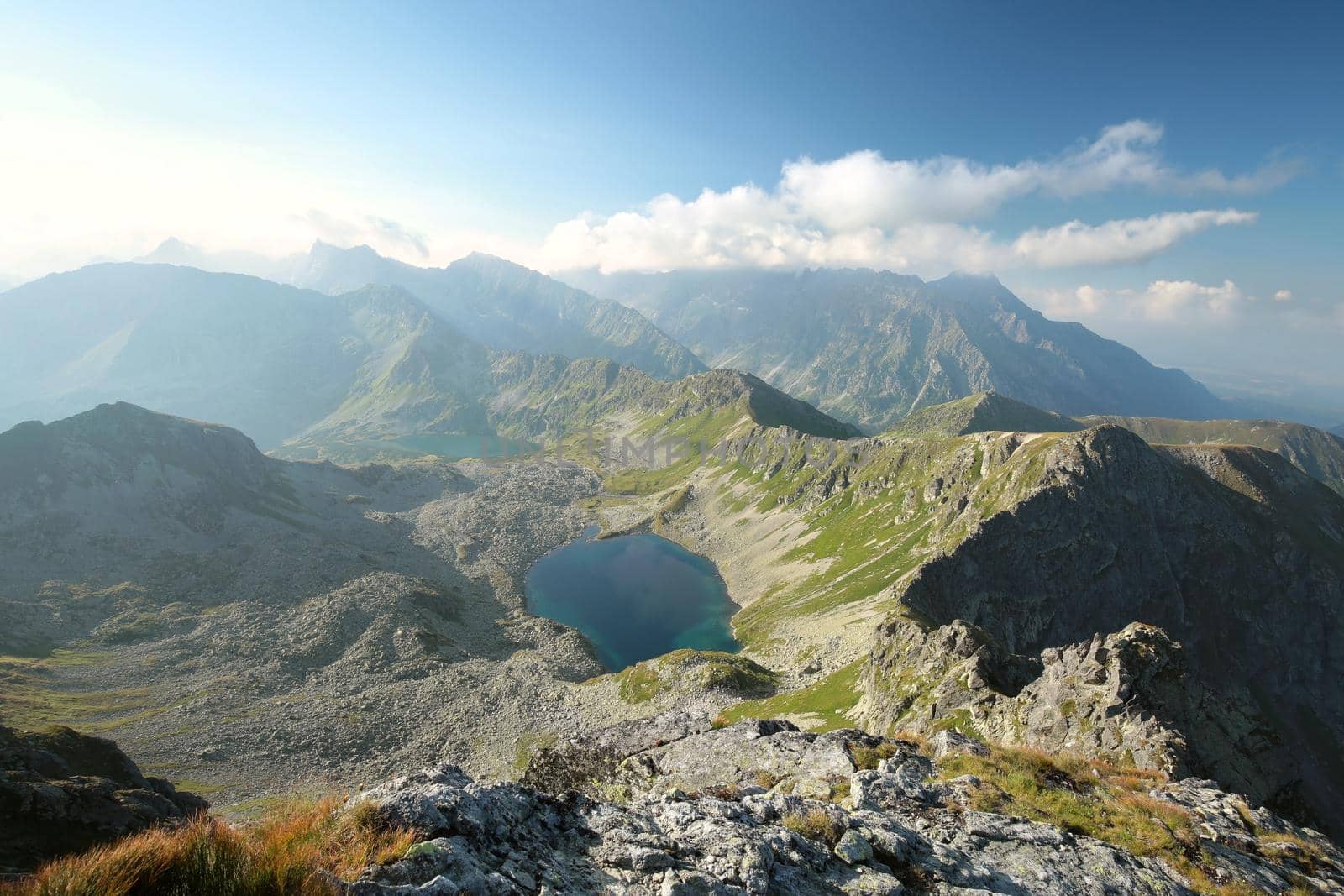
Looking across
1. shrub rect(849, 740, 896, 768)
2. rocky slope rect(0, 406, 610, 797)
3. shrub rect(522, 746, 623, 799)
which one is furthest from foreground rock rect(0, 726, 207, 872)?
rocky slope rect(0, 406, 610, 797)

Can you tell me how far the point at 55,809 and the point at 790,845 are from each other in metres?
23.0

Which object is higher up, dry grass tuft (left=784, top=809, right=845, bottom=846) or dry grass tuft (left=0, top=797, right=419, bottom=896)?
dry grass tuft (left=0, top=797, right=419, bottom=896)

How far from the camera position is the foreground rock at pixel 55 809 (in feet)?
51.3

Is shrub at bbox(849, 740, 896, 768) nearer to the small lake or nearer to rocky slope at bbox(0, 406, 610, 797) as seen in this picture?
rocky slope at bbox(0, 406, 610, 797)

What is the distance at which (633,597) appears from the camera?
5423 inches

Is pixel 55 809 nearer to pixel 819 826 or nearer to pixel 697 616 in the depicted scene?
pixel 819 826

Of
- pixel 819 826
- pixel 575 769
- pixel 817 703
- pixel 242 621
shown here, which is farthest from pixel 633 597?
pixel 819 826

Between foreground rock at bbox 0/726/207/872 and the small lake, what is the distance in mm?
85142

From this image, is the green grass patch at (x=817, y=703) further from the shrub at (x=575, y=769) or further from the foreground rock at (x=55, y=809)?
the foreground rock at (x=55, y=809)

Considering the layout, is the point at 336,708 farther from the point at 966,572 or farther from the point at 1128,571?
the point at 1128,571

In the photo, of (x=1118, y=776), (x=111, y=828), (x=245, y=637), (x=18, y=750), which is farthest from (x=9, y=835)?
(x=245, y=637)

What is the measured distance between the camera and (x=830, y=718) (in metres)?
55.3

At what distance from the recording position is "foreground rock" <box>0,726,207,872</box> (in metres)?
15.6

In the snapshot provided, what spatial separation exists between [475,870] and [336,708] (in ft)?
269
